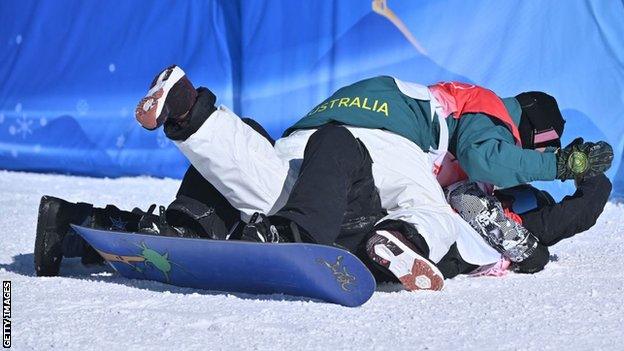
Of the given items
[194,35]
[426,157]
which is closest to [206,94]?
[426,157]

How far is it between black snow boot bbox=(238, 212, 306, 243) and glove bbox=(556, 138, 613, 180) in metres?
0.95

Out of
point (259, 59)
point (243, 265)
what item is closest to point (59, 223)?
point (243, 265)

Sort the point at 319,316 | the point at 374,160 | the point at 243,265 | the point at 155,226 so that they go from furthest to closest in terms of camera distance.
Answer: the point at 374,160, the point at 155,226, the point at 243,265, the point at 319,316

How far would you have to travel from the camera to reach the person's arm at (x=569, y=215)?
11.6 feet

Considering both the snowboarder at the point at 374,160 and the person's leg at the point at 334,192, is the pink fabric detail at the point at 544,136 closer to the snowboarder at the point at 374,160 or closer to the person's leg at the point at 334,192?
the snowboarder at the point at 374,160

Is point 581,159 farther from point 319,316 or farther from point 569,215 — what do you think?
point 319,316

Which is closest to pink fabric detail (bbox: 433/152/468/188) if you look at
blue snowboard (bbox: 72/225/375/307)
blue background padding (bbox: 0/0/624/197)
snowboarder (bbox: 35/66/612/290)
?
snowboarder (bbox: 35/66/612/290)

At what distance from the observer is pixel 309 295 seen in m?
2.81

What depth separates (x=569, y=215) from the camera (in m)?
3.54

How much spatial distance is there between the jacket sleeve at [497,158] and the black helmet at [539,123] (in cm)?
27

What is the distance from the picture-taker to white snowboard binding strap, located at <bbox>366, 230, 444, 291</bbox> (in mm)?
2859

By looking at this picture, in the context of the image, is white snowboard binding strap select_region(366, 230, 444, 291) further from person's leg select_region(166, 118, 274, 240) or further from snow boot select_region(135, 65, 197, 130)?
snow boot select_region(135, 65, 197, 130)

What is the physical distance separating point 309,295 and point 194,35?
3.04 m

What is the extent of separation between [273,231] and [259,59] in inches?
112
